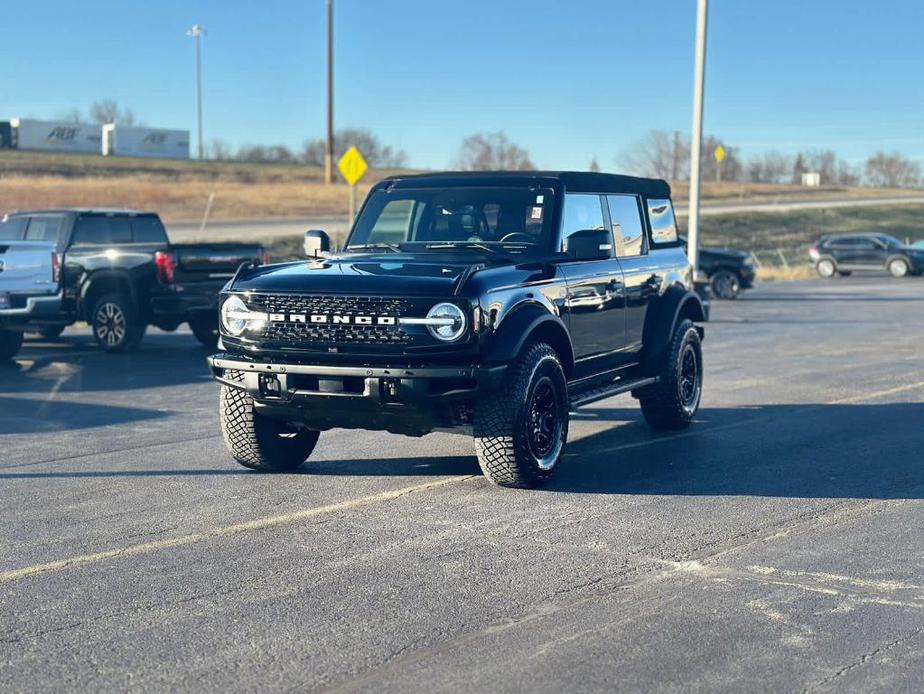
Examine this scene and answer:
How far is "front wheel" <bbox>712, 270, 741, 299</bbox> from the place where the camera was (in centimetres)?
2984

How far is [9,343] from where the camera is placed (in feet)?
51.1

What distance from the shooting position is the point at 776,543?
671cm

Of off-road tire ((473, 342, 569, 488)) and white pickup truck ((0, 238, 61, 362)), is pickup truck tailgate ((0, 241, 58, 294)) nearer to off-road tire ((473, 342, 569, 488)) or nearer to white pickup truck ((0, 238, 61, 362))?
white pickup truck ((0, 238, 61, 362))

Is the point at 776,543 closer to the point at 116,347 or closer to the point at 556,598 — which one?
the point at 556,598

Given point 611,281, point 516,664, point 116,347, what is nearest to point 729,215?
point 116,347

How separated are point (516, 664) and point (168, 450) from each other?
528 cm

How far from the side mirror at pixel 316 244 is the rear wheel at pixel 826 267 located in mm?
34549

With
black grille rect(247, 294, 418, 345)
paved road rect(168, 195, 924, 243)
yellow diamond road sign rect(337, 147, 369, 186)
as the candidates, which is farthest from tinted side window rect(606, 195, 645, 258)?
paved road rect(168, 195, 924, 243)

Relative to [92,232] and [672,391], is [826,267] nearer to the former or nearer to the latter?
[92,232]

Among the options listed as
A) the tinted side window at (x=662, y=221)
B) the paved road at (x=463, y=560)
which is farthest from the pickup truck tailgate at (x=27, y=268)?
the tinted side window at (x=662, y=221)

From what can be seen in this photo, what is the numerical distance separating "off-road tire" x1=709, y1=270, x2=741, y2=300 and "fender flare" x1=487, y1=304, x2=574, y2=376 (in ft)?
71.8

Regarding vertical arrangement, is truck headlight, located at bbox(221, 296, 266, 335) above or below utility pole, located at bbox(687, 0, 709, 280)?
below

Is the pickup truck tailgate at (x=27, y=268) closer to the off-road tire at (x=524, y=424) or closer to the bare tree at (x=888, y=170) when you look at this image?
the off-road tire at (x=524, y=424)

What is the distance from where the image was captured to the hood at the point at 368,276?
751 cm
